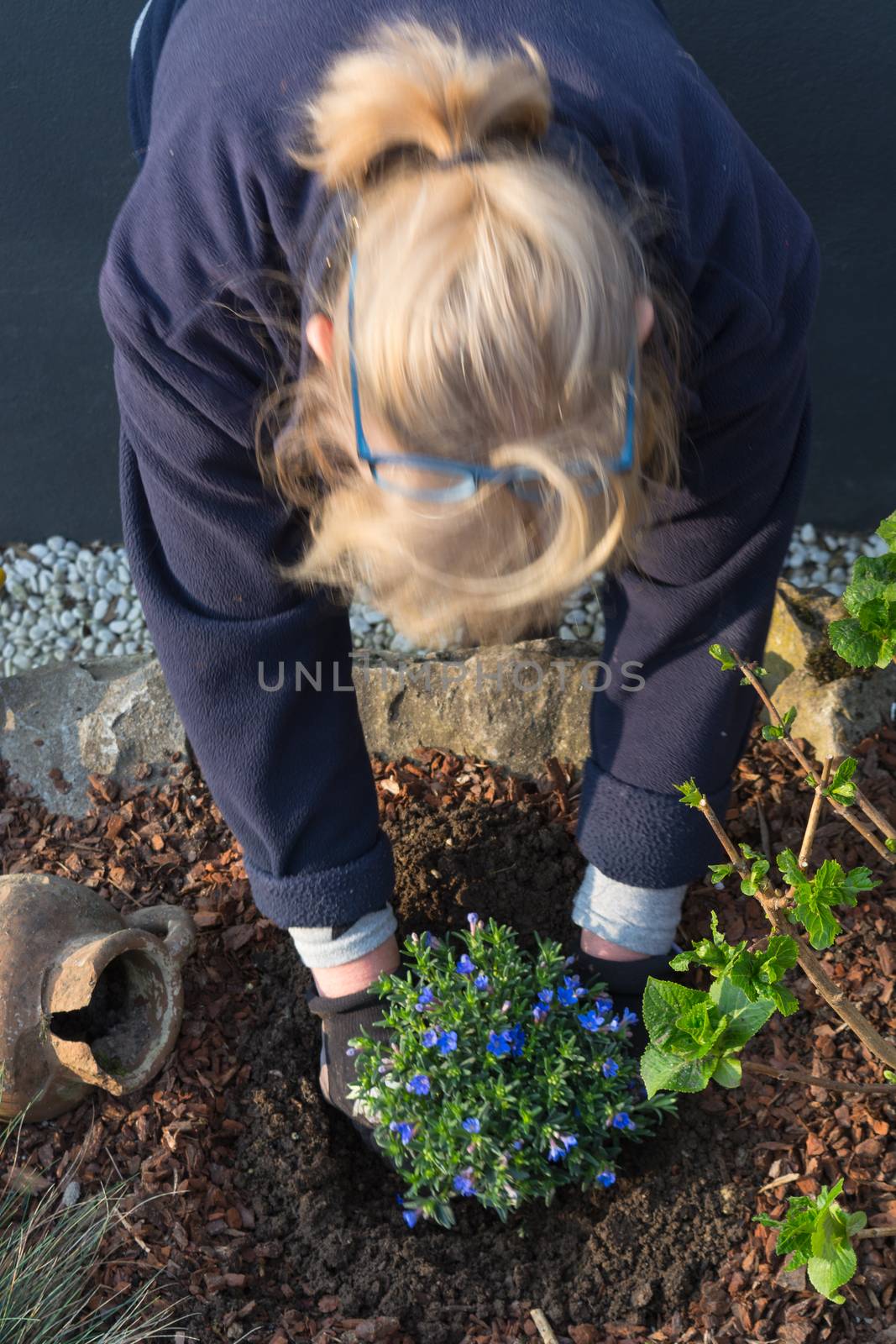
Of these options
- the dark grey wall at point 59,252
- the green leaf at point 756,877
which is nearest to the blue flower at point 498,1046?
the green leaf at point 756,877

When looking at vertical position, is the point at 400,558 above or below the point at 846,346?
above

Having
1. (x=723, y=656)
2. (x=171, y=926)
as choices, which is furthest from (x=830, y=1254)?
(x=171, y=926)

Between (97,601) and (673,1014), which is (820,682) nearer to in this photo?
(673,1014)

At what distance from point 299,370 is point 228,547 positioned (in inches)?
14.1

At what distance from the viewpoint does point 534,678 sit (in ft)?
8.41

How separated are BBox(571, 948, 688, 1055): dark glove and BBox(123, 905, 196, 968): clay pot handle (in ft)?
2.49

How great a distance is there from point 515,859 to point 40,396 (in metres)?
2.04

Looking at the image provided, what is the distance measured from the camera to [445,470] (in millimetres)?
1221

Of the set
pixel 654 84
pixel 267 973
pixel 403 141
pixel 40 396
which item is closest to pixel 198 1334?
pixel 267 973

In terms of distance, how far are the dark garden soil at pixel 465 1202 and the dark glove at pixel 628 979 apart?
0.16 metres

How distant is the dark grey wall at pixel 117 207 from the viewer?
276 cm

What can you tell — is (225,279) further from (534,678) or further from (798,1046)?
(798,1046)

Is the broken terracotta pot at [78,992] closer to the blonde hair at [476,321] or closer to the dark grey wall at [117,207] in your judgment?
the blonde hair at [476,321]

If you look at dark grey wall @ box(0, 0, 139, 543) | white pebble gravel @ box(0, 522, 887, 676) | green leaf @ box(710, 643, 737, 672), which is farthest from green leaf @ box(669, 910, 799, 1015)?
dark grey wall @ box(0, 0, 139, 543)
